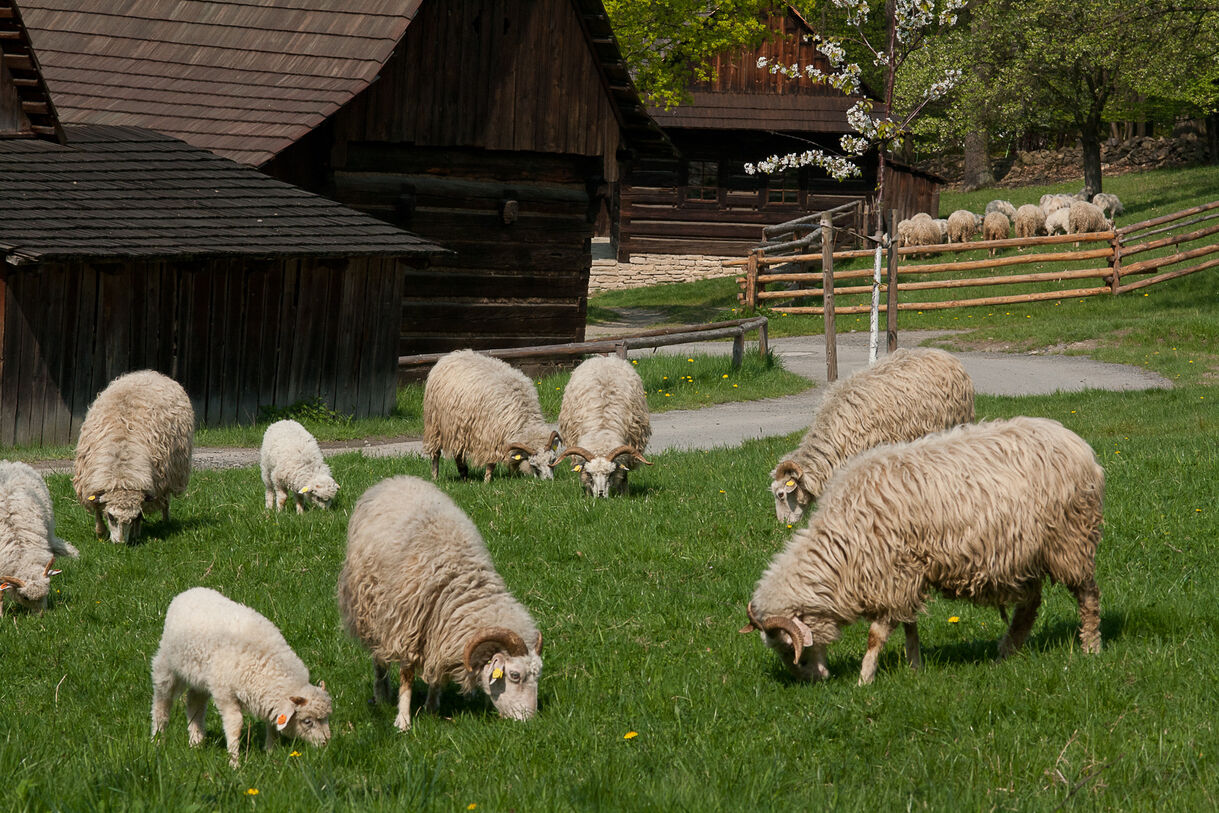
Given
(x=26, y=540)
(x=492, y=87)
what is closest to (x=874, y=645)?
(x=26, y=540)

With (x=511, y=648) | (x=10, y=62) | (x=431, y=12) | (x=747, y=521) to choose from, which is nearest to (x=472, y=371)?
(x=747, y=521)

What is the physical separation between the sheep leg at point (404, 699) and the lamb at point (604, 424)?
198 inches

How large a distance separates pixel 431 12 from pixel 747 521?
14.8m

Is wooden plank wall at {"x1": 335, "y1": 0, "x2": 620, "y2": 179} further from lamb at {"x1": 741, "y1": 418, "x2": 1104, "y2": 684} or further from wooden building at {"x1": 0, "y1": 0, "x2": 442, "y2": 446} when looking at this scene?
lamb at {"x1": 741, "y1": 418, "x2": 1104, "y2": 684}

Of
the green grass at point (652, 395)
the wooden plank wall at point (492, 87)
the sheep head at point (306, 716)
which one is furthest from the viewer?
the wooden plank wall at point (492, 87)

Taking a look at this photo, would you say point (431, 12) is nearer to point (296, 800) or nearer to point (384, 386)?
point (384, 386)

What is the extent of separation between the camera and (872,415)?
410 inches

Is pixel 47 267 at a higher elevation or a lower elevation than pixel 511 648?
higher

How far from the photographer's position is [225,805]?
464cm

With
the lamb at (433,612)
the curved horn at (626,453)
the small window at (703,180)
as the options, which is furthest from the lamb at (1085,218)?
the lamb at (433,612)

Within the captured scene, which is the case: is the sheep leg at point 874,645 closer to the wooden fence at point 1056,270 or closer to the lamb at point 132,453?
the lamb at point 132,453

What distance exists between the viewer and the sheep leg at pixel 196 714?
6.20 meters

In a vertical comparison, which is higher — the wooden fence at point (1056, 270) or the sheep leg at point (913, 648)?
the wooden fence at point (1056, 270)

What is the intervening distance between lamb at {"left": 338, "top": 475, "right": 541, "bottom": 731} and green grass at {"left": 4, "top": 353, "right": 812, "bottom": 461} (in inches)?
400
